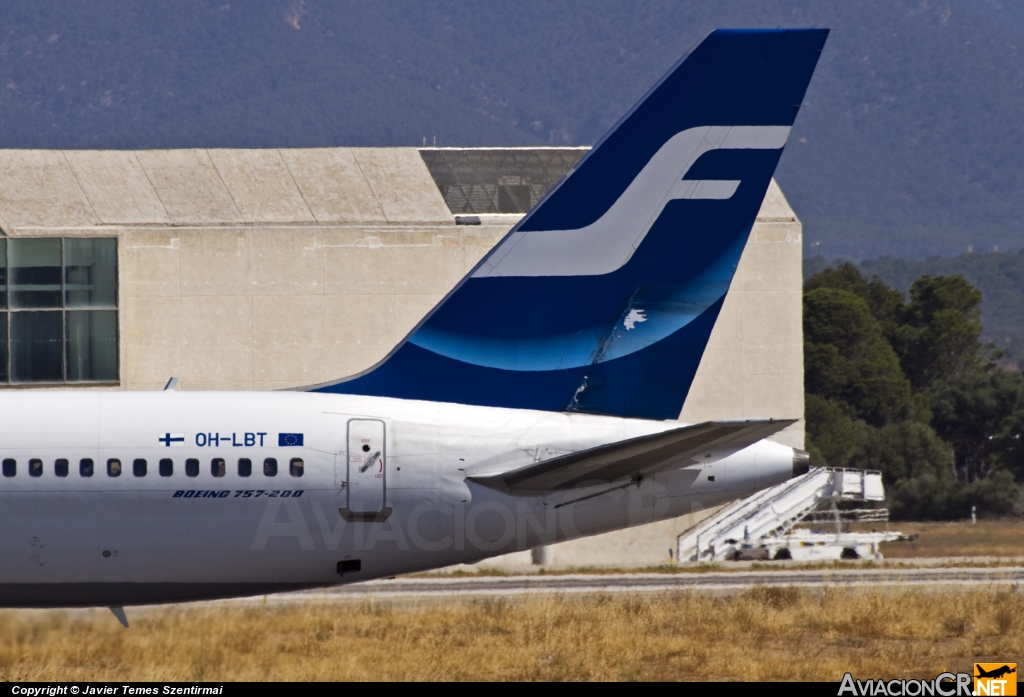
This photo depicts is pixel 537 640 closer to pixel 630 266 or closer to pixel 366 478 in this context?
pixel 366 478

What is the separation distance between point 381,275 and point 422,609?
64.2 feet

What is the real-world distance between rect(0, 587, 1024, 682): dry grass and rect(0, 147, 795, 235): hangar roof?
20.4 metres

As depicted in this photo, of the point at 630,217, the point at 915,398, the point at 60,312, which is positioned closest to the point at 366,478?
the point at 630,217

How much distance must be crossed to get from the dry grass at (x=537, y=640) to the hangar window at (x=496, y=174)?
2198cm

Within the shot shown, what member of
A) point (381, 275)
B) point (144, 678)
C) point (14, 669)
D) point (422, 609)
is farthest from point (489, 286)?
point (381, 275)

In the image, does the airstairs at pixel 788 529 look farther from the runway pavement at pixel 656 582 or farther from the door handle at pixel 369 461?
the door handle at pixel 369 461

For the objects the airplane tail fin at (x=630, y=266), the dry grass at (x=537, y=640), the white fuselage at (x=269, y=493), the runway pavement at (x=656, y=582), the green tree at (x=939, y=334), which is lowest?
the runway pavement at (x=656, y=582)

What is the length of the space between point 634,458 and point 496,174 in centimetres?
3149

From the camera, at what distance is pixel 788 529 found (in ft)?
155

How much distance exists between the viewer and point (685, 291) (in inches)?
754

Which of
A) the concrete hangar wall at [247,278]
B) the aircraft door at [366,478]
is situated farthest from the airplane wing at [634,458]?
the concrete hangar wall at [247,278]

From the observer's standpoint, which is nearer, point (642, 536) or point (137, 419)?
point (137, 419)

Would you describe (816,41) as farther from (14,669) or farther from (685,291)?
(14,669)

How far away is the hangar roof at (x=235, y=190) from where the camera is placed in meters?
43.7
